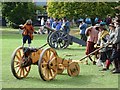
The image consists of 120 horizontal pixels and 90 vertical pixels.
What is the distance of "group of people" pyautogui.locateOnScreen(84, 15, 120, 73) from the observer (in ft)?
38.4

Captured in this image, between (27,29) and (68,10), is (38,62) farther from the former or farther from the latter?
(68,10)

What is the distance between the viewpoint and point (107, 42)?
12.2 meters

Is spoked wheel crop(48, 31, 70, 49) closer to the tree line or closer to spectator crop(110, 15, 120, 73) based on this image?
spectator crop(110, 15, 120, 73)

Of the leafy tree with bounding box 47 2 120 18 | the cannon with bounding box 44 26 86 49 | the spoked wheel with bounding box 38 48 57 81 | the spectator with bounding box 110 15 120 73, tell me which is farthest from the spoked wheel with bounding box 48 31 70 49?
the leafy tree with bounding box 47 2 120 18

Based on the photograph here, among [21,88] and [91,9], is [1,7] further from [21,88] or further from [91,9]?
[21,88]

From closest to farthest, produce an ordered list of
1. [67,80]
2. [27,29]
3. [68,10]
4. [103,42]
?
[67,80] < [103,42] < [27,29] < [68,10]

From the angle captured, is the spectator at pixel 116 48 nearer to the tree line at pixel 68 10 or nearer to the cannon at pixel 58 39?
the cannon at pixel 58 39

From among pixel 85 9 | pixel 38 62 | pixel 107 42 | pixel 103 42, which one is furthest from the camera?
pixel 85 9

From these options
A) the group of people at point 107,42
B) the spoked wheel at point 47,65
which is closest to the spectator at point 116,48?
the group of people at point 107,42

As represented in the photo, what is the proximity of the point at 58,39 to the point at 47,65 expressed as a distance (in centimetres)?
934

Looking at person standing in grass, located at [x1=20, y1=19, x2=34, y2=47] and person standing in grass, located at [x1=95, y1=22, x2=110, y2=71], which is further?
person standing in grass, located at [x1=20, y1=19, x2=34, y2=47]

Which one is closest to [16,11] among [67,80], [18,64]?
[18,64]

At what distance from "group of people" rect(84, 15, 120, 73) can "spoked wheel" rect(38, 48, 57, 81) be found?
77.6 inches

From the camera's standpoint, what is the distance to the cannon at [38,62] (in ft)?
33.1
